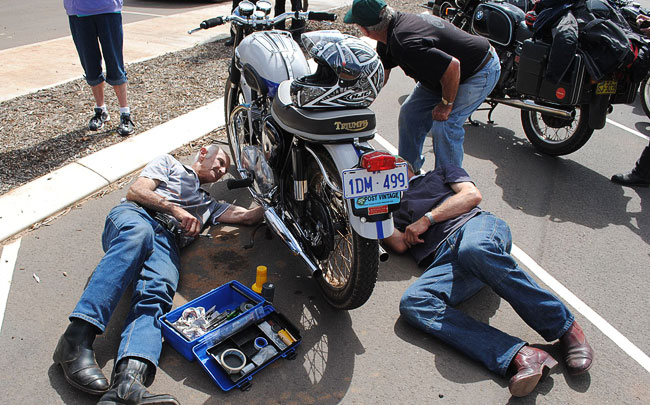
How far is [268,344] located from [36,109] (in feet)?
14.7

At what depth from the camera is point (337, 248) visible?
3316mm

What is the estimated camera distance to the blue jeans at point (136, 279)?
283cm

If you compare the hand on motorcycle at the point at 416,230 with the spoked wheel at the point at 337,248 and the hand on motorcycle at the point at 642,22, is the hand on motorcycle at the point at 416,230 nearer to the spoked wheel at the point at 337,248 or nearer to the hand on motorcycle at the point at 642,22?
the spoked wheel at the point at 337,248

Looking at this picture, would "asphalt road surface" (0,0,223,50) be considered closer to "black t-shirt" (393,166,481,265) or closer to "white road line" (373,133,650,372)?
"black t-shirt" (393,166,481,265)

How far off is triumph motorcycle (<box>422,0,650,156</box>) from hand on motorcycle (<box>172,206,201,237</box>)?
11.9 feet

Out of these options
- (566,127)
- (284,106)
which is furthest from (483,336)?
(566,127)

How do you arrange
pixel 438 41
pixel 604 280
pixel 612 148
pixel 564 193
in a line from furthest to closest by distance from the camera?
pixel 612 148 < pixel 564 193 < pixel 438 41 < pixel 604 280

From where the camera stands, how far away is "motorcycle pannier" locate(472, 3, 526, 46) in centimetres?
609

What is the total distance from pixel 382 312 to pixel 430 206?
84 cm

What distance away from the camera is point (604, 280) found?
3846 mm

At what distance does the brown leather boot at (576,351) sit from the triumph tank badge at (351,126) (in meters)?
1.61

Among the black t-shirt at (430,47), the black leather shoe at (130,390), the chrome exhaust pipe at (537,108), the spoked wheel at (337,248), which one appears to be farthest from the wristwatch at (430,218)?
the chrome exhaust pipe at (537,108)

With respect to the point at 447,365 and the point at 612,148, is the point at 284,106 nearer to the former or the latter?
the point at 447,365

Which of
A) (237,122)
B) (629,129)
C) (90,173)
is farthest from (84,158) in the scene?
(629,129)
